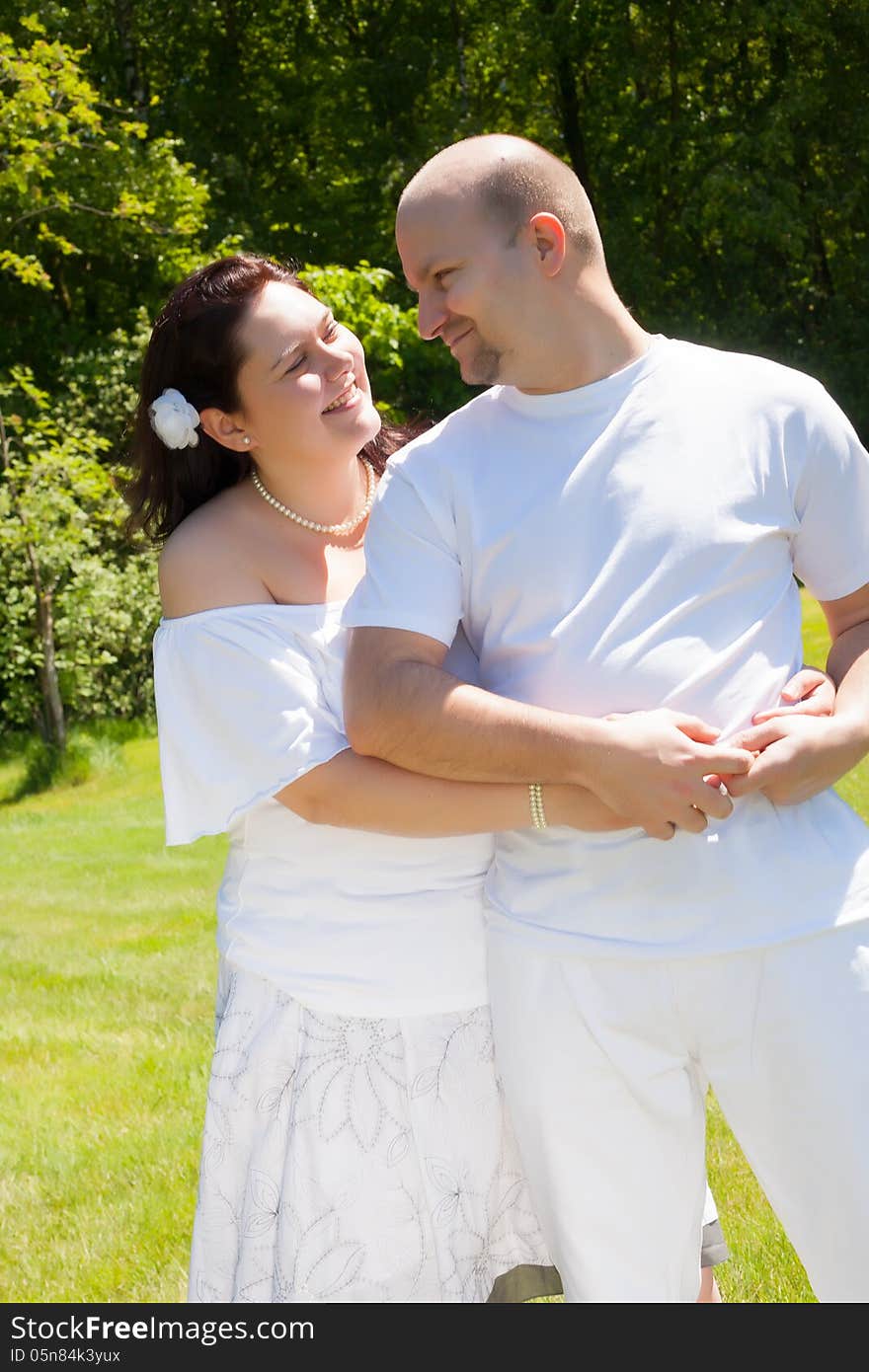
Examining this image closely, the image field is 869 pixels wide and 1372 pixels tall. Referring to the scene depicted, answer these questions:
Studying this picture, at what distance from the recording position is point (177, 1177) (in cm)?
427

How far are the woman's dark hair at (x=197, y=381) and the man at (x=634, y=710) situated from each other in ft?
1.72

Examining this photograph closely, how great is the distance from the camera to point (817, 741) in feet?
6.96

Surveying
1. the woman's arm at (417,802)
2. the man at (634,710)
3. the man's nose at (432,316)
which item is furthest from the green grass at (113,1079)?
the man's nose at (432,316)

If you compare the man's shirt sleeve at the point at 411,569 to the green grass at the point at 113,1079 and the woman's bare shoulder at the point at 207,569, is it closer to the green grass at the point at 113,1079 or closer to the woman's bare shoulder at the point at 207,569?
the woman's bare shoulder at the point at 207,569

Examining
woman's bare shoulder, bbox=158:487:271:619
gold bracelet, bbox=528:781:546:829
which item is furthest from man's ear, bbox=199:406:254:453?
gold bracelet, bbox=528:781:546:829

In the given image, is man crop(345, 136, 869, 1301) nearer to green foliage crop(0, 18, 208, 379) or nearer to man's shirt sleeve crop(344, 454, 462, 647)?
man's shirt sleeve crop(344, 454, 462, 647)

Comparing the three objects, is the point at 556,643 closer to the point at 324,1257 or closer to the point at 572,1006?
the point at 572,1006

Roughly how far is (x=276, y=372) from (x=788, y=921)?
4.23 ft

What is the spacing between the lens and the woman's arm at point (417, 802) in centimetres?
217

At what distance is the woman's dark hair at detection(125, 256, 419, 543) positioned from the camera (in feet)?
8.73

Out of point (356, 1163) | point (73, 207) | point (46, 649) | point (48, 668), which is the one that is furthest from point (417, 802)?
point (73, 207)

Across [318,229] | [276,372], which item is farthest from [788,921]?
[318,229]

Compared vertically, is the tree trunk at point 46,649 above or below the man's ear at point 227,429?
below

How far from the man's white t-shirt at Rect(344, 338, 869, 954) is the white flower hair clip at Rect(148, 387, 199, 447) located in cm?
55
